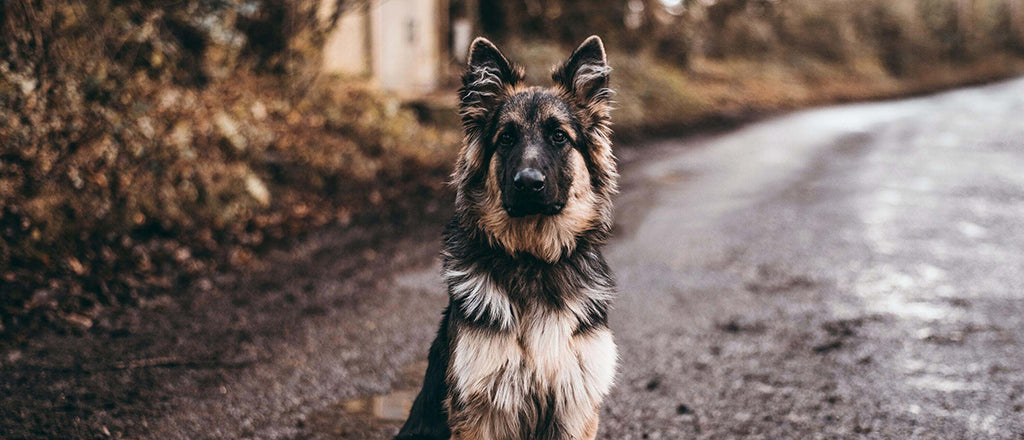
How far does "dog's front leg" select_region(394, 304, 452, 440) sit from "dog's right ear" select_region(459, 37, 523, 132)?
3.28ft

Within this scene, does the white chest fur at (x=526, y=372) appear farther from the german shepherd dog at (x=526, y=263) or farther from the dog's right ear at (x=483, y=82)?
the dog's right ear at (x=483, y=82)

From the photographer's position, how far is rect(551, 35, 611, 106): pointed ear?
3512mm

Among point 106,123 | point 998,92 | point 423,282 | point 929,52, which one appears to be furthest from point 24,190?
point 929,52

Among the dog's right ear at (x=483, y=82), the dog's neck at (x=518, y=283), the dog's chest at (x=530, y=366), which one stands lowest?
the dog's chest at (x=530, y=366)

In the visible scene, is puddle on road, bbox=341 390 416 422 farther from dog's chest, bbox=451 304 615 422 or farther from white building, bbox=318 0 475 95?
white building, bbox=318 0 475 95

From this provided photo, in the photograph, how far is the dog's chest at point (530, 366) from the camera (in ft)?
10.2

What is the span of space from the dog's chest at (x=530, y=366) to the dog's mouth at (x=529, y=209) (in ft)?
1.48

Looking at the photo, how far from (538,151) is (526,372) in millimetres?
1015

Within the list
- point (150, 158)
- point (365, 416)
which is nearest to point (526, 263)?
point (365, 416)

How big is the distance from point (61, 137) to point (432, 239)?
3877 millimetres

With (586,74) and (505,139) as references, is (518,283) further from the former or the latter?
(586,74)

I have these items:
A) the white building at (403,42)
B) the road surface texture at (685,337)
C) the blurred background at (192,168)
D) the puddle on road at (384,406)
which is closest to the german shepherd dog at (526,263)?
the puddle on road at (384,406)

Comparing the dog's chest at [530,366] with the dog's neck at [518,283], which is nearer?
the dog's chest at [530,366]

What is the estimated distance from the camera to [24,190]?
21.0 ft
